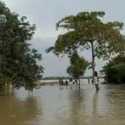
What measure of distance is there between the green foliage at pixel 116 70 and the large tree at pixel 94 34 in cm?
1796

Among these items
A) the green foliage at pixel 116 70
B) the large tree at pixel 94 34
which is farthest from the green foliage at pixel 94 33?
the green foliage at pixel 116 70

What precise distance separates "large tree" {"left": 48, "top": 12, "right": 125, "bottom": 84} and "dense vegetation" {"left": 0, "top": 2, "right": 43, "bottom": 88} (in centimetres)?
535

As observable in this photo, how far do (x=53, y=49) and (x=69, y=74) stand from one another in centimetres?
3055

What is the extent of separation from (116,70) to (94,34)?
2314cm

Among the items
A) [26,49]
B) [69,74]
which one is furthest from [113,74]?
[26,49]

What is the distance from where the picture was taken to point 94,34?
135 ft

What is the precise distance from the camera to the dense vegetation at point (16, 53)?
120 ft

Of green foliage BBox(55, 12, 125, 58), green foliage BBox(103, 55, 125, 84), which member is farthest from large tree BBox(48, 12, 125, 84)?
green foliage BBox(103, 55, 125, 84)

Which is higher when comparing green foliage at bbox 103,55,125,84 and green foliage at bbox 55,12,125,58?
green foliage at bbox 55,12,125,58

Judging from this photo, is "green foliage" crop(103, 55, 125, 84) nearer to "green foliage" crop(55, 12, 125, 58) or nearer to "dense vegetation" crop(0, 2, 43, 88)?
"green foliage" crop(55, 12, 125, 58)

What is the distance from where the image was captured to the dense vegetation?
120 ft

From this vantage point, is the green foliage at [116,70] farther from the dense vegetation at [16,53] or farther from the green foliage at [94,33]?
the dense vegetation at [16,53]

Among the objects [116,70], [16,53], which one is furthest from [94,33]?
[116,70]

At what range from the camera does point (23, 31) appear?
125ft
